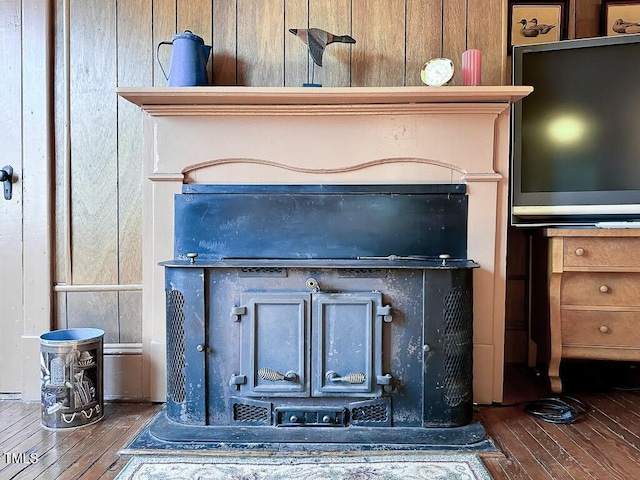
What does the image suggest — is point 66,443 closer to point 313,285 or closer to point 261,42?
point 313,285

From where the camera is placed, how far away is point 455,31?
5.99ft

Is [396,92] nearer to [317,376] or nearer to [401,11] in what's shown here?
[401,11]

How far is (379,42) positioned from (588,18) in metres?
1.22

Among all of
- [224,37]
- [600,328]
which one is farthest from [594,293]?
[224,37]

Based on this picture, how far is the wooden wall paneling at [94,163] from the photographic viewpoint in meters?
1.84

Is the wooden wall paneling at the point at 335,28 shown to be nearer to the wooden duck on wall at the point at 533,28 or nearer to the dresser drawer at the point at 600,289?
the wooden duck on wall at the point at 533,28

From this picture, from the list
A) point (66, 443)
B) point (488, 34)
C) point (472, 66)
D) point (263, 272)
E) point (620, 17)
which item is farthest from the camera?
point (620, 17)

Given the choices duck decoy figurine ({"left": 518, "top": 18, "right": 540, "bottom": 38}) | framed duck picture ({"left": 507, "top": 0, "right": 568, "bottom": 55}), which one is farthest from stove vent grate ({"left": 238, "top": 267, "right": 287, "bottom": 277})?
duck decoy figurine ({"left": 518, "top": 18, "right": 540, "bottom": 38})

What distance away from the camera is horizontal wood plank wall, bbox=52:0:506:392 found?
1838 mm

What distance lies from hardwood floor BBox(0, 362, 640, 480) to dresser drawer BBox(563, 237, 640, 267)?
591 mm

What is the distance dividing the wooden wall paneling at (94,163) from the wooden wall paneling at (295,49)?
28.6 inches

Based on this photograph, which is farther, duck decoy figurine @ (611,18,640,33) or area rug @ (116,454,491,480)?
duck decoy figurine @ (611,18,640,33)

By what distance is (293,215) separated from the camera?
173cm

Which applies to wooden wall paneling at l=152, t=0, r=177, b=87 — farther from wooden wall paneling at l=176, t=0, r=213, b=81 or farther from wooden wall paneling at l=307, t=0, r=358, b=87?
wooden wall paneling at l=307, t=0, r=358, b=87
